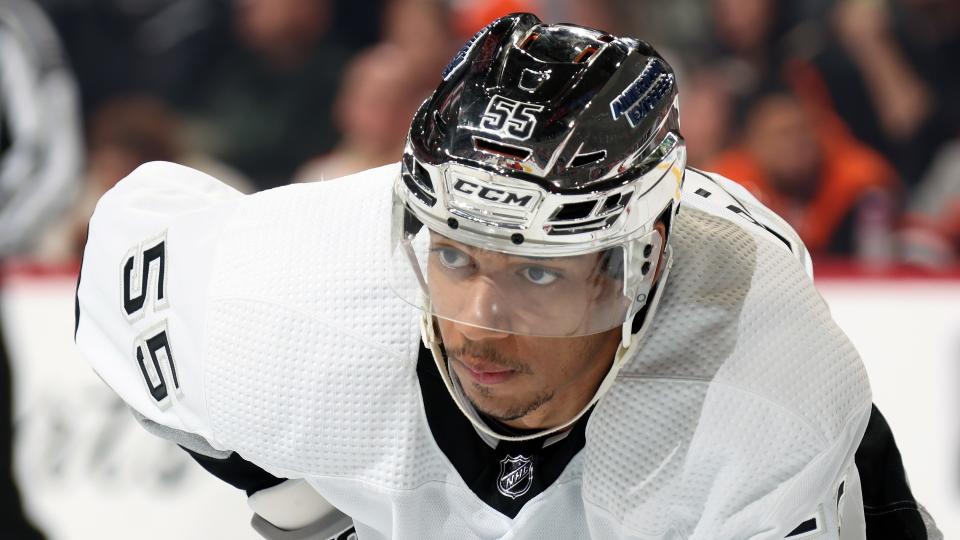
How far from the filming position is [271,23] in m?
2.78

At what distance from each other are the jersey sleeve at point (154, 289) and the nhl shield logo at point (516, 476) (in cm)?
30

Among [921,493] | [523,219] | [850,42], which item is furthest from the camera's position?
[850,42]

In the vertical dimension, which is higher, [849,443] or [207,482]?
[849,443]

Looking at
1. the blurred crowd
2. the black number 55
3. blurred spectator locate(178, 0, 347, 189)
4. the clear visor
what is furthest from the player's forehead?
blurred spectator locate(178, 0, 347, 189)

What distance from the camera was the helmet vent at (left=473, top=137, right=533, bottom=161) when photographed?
3.73ft

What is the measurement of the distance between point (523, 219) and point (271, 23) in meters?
1.77

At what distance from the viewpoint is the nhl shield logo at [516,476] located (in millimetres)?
1302

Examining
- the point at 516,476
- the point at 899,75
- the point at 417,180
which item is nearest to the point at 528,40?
the point at 417,180

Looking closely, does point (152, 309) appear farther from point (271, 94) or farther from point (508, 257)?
point (271, 94)

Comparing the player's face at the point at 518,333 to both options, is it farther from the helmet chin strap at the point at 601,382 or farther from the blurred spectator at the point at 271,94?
the blurred spectator at the point at 271,94

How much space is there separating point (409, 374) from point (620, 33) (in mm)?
1631

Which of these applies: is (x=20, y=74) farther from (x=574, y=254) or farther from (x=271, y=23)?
(x=574, y=254)

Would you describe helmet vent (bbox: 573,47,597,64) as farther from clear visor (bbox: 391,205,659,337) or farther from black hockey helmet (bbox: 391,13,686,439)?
clear visor (bbox: 391,205,659,337)

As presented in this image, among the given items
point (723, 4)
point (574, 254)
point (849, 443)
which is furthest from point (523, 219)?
point (723, 4)
